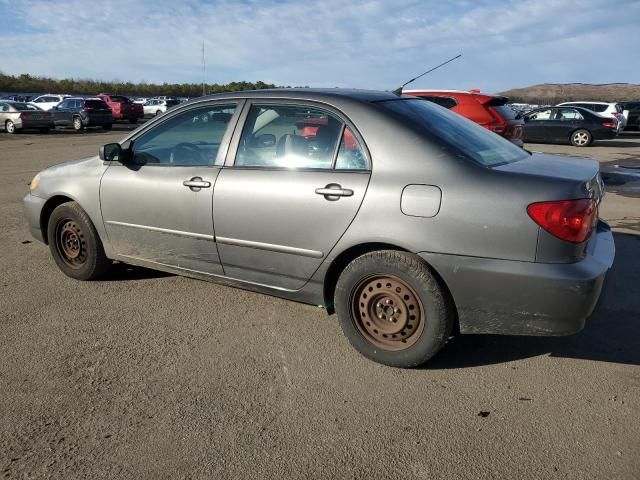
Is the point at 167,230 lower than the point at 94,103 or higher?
lower

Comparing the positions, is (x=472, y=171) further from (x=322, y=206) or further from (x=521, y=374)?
(x=521, y=374)

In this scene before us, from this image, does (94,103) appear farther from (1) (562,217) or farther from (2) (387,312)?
(1) (562,217)

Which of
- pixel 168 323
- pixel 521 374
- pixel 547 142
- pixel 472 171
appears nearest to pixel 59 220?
pixel 168 323

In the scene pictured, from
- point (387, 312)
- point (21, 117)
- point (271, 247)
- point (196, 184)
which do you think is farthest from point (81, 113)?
point (387, 312)

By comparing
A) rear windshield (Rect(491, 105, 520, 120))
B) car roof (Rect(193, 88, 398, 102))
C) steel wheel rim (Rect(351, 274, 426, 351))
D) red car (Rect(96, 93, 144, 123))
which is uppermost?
red car (Rect(96, 93, 144, 123))

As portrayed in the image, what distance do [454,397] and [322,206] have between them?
134cm

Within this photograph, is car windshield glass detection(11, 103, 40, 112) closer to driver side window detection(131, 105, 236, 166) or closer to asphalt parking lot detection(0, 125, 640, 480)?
asphalt parking lot detection(0, 125, 640, 480)

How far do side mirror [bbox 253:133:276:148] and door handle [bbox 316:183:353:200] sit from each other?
63 centimetres

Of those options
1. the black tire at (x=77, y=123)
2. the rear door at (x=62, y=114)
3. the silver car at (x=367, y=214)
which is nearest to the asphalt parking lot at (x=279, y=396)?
the silver car at (x=367, y=214)

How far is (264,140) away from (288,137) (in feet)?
0.69

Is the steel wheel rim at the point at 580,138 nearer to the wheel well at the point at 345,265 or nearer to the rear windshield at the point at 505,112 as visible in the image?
the rear windshield at the point at 505,112

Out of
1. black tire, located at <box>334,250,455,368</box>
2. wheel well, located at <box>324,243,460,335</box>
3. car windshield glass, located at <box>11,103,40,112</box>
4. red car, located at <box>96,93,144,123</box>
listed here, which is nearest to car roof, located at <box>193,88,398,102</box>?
wheel well, located at <box>324,243,460,335</box>

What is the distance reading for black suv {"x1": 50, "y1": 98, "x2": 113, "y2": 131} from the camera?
85.9 feet

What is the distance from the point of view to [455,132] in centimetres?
345
